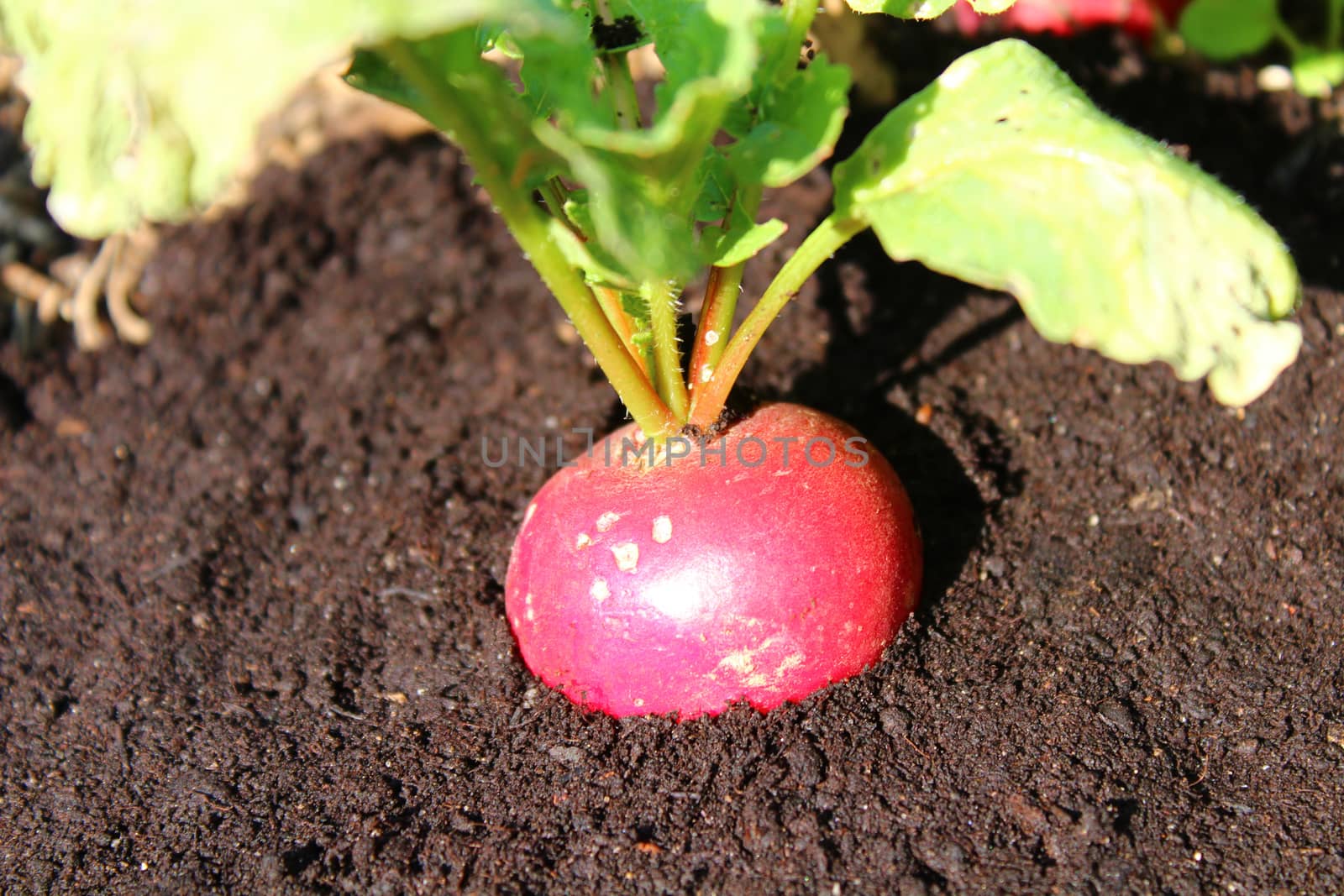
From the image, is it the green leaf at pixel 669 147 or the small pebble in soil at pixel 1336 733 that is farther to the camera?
the small pebble in soil at pixel 1336 733

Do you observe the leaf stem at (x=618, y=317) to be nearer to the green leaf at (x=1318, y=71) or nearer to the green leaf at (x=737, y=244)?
the green leaf at (x=737, y=244)

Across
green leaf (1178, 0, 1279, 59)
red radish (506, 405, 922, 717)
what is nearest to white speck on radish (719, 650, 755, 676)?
red radish (506, 405, 922, 717)

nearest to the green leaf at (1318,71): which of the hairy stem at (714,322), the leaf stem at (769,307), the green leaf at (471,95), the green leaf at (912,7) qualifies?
the green leaf at (912,7)

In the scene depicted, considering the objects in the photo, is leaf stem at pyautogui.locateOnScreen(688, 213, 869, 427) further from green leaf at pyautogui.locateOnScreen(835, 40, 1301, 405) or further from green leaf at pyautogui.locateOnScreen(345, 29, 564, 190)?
green leaf at pyautogui.locateOnScreen(345, 29, 564, 190)

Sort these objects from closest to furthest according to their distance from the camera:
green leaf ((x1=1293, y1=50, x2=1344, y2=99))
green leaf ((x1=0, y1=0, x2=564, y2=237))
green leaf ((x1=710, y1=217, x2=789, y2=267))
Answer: green leaf ((x1=0, y1=0, x2=564, y2=237))
green leaf ((x1=710, y1=217, x2=789, y2=267))
green leaf ((x1=1293, y1=50, x2=1344, y2=99))

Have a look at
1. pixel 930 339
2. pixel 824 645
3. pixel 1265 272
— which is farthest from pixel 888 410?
pixel 1265 272

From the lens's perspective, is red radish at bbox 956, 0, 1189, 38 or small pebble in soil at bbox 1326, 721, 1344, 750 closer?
small pebble in soil at bbox 1326, 721, 1344, 750

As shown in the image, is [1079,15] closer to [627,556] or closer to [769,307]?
[769,307]
